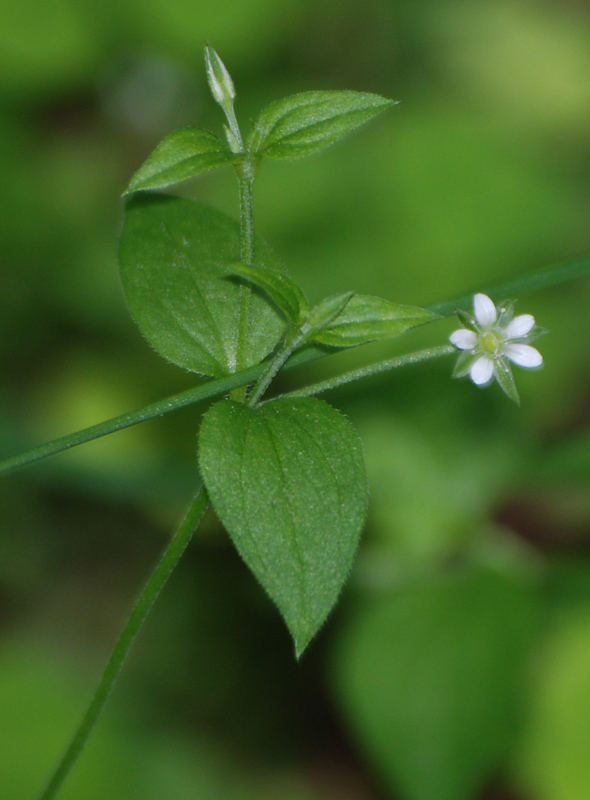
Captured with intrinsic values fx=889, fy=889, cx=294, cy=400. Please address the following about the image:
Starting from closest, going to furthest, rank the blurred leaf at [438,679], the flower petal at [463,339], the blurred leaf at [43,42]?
the flower petal at [463,339], the blurred leaf at [438,679], the blurred leaf at [43,42]

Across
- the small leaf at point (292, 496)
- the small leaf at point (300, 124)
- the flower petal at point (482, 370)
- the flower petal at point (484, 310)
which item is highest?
the small leaf at point (300, 124)

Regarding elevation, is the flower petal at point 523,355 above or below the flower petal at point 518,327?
below

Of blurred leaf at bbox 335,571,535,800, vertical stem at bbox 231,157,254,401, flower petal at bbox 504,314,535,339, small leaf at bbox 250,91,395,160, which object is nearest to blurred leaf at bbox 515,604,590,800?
blurred leaf at bbox 335,571,535,800

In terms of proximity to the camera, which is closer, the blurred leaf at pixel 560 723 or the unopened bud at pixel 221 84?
the unopened bud at pixel 221 84

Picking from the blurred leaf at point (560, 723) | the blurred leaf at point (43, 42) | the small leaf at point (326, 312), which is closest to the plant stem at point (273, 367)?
the small leaf at point (326, 312)

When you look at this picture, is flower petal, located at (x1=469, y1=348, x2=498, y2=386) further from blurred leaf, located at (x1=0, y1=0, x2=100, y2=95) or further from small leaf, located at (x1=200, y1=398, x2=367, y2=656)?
blurred leaf, located at (x1=0, y1=0, x2=100, y2=95)

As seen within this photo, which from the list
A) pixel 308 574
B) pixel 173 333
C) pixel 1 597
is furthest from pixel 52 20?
pixel 308 574

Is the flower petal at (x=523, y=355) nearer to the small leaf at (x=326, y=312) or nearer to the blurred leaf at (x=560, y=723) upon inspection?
the small leaf at (x=326, y=312)

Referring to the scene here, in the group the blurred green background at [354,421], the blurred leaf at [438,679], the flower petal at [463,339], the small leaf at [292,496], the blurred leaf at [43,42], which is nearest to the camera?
the small leaf at [292,496]
